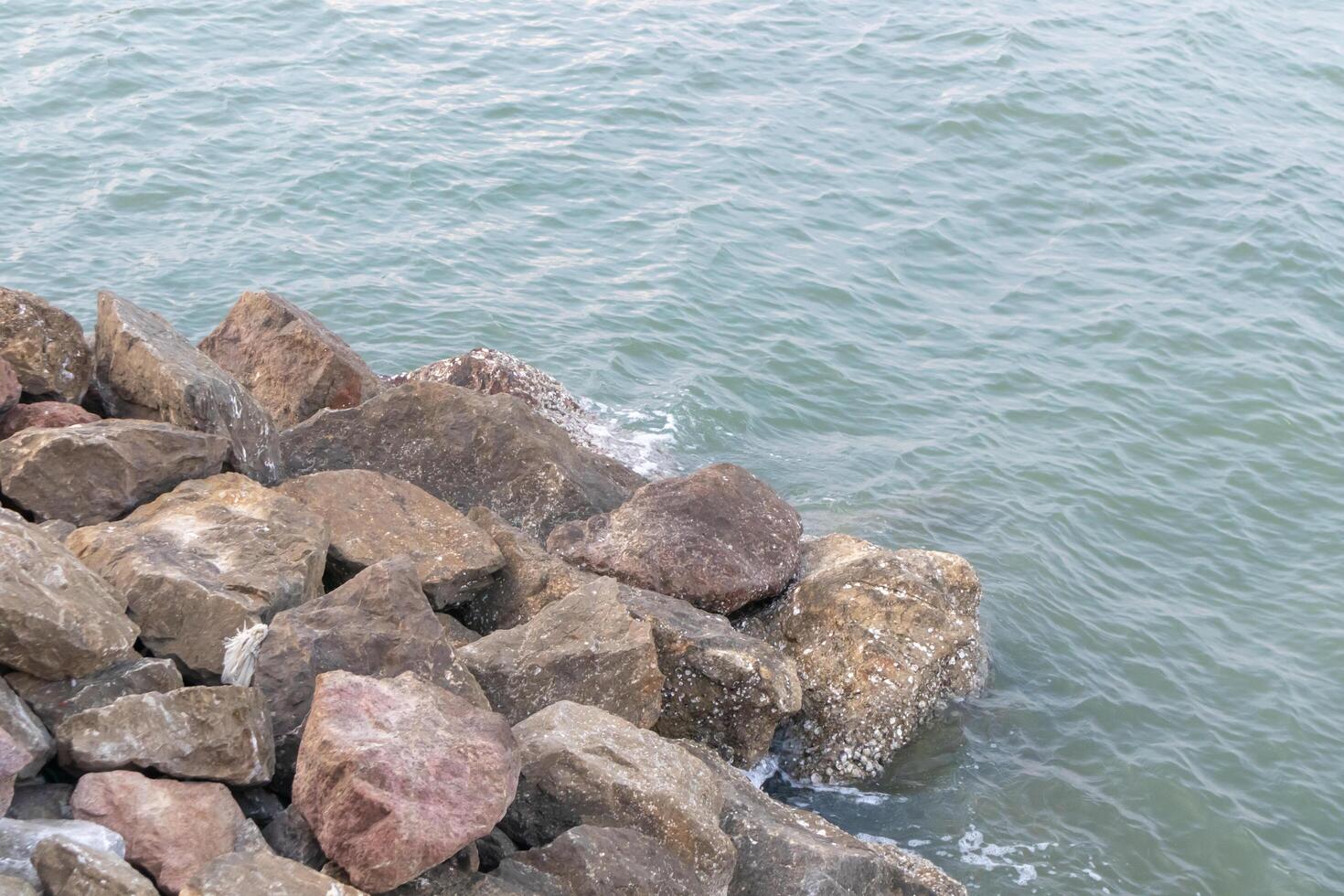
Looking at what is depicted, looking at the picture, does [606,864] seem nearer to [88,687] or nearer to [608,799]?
[608,799]

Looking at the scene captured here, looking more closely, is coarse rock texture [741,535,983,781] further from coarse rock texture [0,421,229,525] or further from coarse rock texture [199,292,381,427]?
coarse rock texture [0,421,229,525]

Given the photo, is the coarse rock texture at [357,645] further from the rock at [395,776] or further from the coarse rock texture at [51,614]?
the coarse rock texture at [51,614]

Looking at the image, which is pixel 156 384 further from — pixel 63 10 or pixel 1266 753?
pixel 63 10

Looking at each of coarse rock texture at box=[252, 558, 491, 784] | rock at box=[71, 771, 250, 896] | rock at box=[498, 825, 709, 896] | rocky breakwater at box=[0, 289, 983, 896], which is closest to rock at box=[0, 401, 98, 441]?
rocky breakwater at box=[0, 289, 983, 896]

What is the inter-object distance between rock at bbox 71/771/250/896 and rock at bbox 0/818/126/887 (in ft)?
0.37

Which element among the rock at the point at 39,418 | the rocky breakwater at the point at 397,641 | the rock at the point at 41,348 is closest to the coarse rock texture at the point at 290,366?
the rocky breakwater at the point at 397,641

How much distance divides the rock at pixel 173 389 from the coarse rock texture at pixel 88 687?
320 centimetres

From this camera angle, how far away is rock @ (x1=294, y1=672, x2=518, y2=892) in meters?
5.56

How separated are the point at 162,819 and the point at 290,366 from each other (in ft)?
23.4

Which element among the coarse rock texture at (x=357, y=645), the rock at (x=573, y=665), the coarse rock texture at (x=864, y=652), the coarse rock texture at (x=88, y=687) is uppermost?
the coarse rock texture at (x=88, y=687)

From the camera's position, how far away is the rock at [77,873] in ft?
16.1

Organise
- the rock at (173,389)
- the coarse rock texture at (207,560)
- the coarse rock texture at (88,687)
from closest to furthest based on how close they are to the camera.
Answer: the coarse rock texture at (88,687) < the coarse rock texture at (207,560) < the rock at (173,389)

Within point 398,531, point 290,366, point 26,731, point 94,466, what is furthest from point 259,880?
point 290,366

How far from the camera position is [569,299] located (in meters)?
17.5
